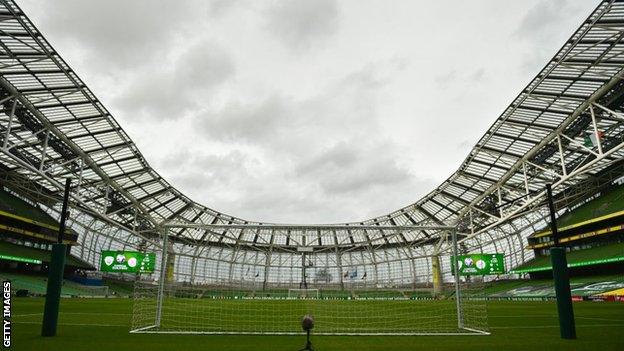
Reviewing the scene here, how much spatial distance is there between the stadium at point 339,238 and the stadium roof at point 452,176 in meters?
0.14

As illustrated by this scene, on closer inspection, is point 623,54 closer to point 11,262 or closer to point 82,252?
point 11,262

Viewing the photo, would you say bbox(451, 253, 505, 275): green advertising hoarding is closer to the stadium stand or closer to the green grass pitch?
the stadium stand

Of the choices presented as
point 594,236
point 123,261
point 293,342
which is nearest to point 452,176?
point 594,236

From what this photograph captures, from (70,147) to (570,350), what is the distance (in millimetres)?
36168

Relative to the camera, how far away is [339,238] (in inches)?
2564

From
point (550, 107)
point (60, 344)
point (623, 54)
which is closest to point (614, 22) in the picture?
point (623, 54)

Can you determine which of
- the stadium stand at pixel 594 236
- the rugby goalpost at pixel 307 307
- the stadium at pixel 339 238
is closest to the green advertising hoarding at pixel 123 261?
the stadium at pixel 339 238

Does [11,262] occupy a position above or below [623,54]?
below

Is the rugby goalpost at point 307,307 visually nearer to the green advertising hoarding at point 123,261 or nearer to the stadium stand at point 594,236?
the green advertising hoarding at point 123,261

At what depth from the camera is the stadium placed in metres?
9.98

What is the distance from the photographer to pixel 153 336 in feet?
30.9

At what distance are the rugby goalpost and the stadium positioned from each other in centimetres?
16

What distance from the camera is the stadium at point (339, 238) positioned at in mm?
9977

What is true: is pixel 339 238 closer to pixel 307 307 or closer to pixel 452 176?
pixel 452 176
